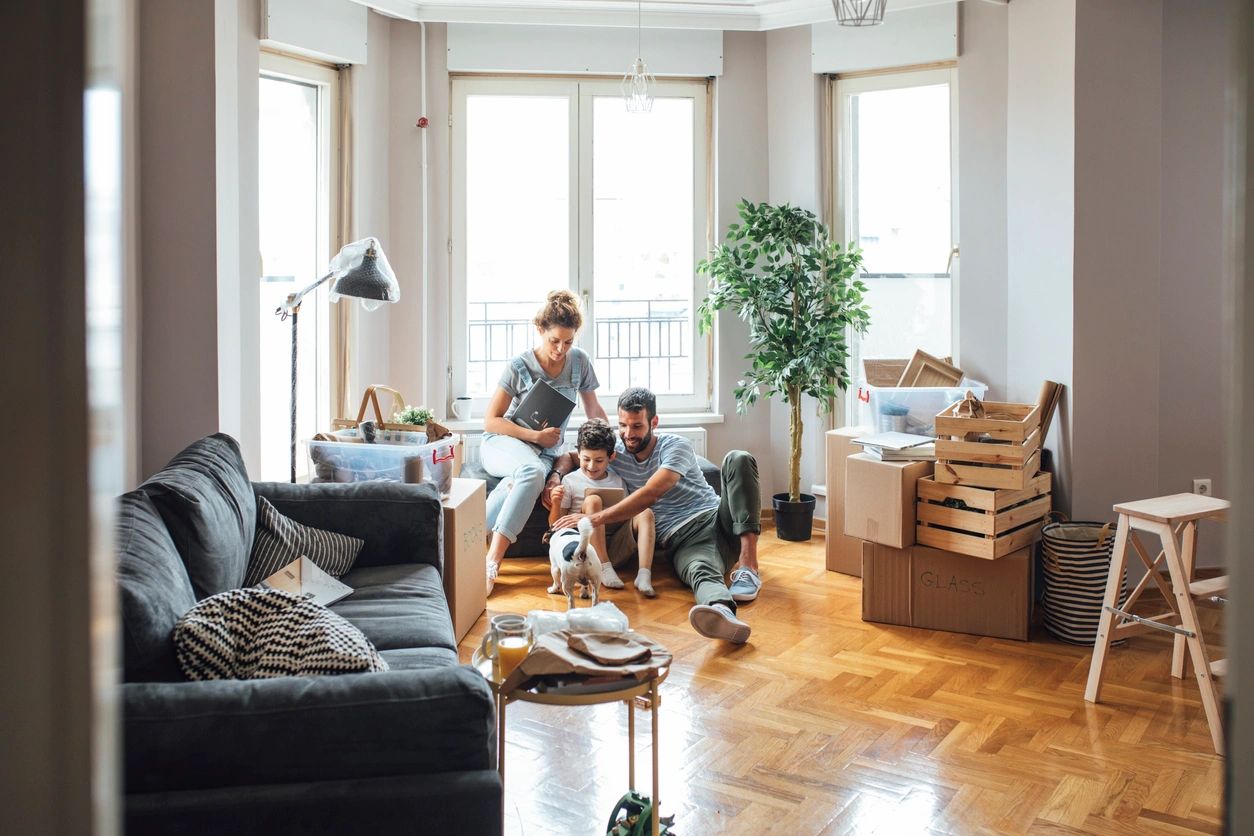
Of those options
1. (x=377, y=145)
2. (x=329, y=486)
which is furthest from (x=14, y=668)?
(x=377, y=145)

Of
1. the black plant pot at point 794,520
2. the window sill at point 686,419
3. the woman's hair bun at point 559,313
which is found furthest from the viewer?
the window sill at point 686,419

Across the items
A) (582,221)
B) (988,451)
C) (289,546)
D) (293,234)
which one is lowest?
(289,546)

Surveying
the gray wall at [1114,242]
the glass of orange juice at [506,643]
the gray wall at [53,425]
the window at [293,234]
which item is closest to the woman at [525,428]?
the window at [293,234]

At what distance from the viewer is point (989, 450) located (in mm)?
3922

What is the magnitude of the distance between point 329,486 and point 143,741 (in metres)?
1.89

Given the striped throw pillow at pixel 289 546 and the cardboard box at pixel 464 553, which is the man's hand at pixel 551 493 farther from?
the striped throw pillow at pixel 289 546

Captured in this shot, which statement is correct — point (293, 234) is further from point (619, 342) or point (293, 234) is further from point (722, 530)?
point (722, 530)

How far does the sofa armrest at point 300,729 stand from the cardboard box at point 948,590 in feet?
8.55

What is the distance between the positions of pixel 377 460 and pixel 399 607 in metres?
0.94

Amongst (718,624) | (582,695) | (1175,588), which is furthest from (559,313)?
(582,695)

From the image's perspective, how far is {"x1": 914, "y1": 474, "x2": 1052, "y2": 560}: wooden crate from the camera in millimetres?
3869

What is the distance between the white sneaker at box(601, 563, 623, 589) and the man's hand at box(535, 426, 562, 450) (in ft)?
2.29

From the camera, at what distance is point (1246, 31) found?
1.10 feet

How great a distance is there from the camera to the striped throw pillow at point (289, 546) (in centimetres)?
317
